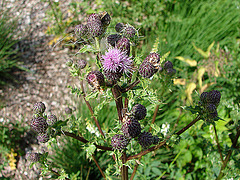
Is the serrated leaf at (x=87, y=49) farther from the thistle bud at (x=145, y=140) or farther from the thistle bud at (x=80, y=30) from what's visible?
the thistle bud at (x=145, y=140)

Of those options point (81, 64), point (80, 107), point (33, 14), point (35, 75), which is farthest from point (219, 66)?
point (33, 14)

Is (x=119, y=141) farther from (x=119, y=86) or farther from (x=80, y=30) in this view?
(x=80, y=30)

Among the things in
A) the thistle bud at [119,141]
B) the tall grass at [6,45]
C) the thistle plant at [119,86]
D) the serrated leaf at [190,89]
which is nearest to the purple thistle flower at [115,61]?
the thistle plant at [119,86]

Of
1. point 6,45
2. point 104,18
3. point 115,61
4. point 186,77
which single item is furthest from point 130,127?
point 6,45

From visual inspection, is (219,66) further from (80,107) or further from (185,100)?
(80,107)

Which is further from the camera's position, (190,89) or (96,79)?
(190,89)

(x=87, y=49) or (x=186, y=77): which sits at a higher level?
(x=87, y=49)

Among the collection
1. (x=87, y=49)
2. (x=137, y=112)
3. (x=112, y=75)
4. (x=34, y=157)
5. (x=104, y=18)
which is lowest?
(x=34, y=157)

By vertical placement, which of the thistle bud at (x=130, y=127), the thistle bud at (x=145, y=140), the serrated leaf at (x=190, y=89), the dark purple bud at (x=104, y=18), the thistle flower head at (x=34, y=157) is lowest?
the serrated leaf at (x=190, y=89)
